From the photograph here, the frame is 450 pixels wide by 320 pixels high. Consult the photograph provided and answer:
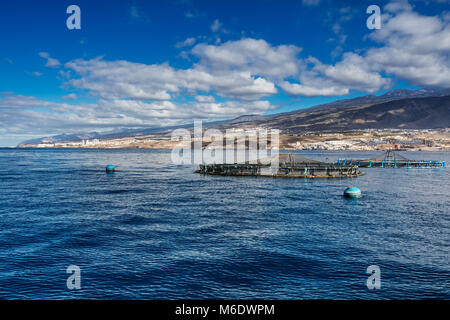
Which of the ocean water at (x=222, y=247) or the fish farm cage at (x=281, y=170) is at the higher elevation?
the fish farm cage at (x=281, y=170)

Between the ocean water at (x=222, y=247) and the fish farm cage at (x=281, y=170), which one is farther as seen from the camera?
the fish farm cage at (x=281, y=170)

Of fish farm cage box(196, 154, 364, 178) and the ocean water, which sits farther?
fish farm cage box(196, 154, 364, 178)

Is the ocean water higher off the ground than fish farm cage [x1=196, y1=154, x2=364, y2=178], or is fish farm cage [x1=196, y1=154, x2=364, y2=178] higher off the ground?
fish farm cage [x1=196, y1=154, x2=364, y2=178]

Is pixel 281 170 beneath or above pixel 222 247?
above

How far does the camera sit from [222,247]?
3956 cm

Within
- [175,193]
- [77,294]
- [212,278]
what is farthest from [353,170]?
[77,294]

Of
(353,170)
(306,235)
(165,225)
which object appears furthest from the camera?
(353,170)

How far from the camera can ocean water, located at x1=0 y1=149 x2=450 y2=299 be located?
94.5ft

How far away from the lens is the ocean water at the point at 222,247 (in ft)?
94.5

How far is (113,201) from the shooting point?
234 feet
